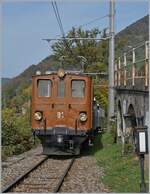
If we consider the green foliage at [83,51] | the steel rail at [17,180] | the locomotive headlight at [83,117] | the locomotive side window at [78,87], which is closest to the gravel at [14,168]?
the steel rail at [17,180]

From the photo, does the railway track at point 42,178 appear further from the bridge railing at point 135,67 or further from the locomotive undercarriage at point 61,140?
the bridge railing at point 135,67

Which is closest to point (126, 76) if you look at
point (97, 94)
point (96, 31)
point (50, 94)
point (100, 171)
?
point (50, 94)

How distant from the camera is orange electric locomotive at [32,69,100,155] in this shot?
1734 centimetres

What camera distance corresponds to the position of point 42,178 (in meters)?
12.8

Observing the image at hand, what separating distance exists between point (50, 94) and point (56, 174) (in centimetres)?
473

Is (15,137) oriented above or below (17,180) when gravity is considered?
above

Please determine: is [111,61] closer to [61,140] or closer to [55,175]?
[61,140]

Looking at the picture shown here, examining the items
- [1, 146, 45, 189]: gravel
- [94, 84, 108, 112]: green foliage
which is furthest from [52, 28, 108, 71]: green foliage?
[1, 146, 45, 189]: gravel

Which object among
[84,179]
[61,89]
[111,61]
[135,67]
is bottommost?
[84,179]

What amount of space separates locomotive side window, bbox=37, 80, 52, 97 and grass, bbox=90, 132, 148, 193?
272cm

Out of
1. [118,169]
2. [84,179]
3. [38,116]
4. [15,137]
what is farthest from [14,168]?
[15,137]

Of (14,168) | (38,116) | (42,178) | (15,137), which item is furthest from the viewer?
(15,137)

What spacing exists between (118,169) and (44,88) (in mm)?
5326

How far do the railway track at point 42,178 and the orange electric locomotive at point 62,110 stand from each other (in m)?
1.21
